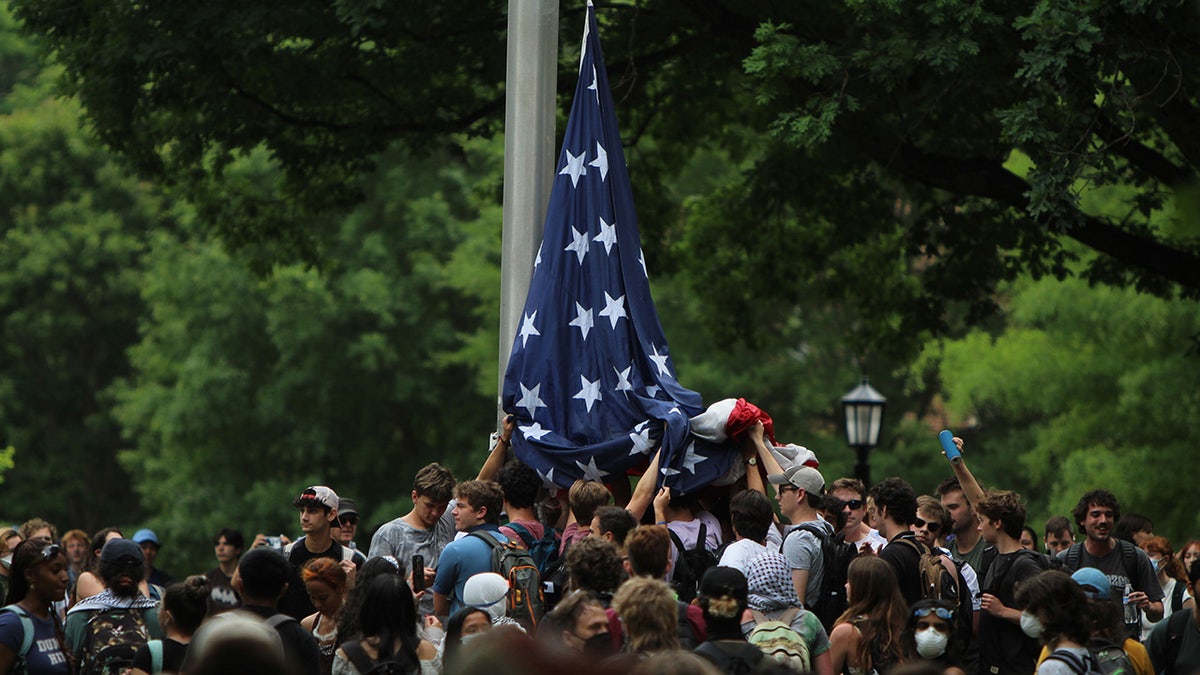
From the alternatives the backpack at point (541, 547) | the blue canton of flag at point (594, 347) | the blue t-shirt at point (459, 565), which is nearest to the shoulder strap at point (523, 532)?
the backpack at point (541, 547)

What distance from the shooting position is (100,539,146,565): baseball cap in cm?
764

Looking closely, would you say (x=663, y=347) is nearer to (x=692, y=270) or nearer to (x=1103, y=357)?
(x=692, y=270)

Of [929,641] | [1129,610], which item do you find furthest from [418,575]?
[1129,610]

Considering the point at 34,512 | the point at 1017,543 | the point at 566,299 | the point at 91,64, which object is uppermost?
the point at 91,64

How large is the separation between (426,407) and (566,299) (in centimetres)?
2313

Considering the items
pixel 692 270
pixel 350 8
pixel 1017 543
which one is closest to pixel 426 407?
pixel 692 270

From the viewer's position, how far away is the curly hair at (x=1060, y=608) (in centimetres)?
691

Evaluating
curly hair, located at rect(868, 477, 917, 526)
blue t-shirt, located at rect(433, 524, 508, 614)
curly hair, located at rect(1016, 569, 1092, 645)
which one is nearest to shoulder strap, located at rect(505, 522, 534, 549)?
blue t-shirt, located at rect(433, 524, 508, 614)

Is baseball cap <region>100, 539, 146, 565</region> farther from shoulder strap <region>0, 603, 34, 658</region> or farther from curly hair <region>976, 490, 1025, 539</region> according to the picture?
curly hair <region>976, 490, 1025, 539</region>

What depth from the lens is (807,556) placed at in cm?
898

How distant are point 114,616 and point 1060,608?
4309mm

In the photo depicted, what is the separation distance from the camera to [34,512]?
36719 mm

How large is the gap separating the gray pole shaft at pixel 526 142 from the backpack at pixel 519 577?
9.27 ft

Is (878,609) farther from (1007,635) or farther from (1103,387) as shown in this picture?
(1103,387)
